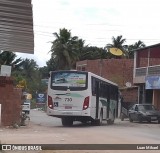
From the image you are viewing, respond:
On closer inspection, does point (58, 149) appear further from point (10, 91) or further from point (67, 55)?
point (67, 55)

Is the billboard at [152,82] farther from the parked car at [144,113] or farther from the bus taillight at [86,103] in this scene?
the bus taillight at [86,103]

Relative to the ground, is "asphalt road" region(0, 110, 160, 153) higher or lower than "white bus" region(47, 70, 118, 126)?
lower

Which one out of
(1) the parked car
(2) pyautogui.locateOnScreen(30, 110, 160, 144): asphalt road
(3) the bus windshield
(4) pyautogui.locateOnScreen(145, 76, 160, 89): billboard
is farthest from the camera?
(4) pyautogui.locateOnScreen(145, 76, 160, 89): billboard

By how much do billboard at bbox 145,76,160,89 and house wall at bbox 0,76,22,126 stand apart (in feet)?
60.1

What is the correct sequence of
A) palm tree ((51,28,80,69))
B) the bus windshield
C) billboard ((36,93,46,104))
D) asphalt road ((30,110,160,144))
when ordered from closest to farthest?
asphalt road ((30,110,160,144)) → the bus windshield → palm tree ((51,28,80,69)) → billboard ((36,93,46,104))

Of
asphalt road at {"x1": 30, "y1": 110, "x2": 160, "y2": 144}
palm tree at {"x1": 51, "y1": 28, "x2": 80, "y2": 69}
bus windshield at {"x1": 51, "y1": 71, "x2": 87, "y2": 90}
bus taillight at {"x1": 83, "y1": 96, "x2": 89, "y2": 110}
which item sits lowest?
asphalt road at {"x1": 30, "y1": 110, "x2": 160, "y2": 144}

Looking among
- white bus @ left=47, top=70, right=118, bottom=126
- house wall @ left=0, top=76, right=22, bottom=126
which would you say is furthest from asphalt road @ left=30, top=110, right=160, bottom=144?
house wall @ left=0, top=76, right=22, bottom=126

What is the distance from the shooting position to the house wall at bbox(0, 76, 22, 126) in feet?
75.6

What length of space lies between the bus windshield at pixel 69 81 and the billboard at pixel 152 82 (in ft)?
46.6

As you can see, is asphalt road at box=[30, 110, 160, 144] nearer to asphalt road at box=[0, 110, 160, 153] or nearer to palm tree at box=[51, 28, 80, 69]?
asphalt road at box=[0, 110, 160, 153]

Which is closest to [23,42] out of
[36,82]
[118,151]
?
[118,151]

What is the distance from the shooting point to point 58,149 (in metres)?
13.2

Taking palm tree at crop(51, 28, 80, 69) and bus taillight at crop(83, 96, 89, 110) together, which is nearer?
bus taillight at crop(83, 96, 89, 110)

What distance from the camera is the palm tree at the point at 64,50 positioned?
7262 centimetres
